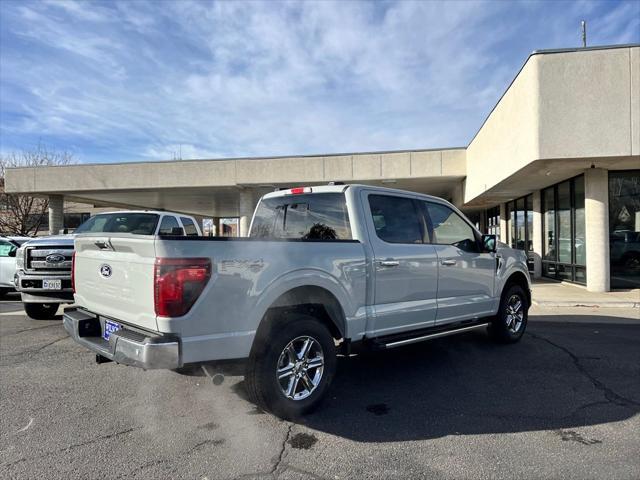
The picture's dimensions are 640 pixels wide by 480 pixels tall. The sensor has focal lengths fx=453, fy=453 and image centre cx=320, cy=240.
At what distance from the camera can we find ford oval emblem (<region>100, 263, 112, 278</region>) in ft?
12.7

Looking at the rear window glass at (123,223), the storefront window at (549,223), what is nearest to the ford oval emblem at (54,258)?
the rear window glass at (123,223)

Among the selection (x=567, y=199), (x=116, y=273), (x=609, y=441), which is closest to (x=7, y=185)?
(x=116, y=273)

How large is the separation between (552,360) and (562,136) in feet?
21.6

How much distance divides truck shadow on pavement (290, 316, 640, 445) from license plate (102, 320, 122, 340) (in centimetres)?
Result: 179

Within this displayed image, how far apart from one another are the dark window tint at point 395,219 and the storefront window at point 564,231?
390 inches

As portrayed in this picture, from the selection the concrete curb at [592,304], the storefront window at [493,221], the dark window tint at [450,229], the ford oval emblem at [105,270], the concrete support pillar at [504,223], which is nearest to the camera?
the ford oval emblem at [105,270]

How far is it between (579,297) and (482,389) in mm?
7882

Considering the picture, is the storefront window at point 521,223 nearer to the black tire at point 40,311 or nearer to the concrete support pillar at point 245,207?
the concrete support pillar at point 245,207

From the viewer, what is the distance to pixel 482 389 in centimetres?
467

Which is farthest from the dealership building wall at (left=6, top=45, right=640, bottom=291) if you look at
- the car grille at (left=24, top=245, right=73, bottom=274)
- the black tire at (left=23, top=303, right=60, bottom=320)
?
the black tire at (left=23, top=303, right=60, bottom=320)

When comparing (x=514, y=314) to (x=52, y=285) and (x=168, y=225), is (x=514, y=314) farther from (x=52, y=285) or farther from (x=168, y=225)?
(x=52, y=285)

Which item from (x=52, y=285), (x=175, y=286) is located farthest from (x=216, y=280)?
(x=52, y=285)

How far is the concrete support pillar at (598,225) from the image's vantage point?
12.0 meters

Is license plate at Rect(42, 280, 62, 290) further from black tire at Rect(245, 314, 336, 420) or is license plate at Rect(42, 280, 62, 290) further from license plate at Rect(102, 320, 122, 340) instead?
black tire at Rect(245, 314, 336, 420)
